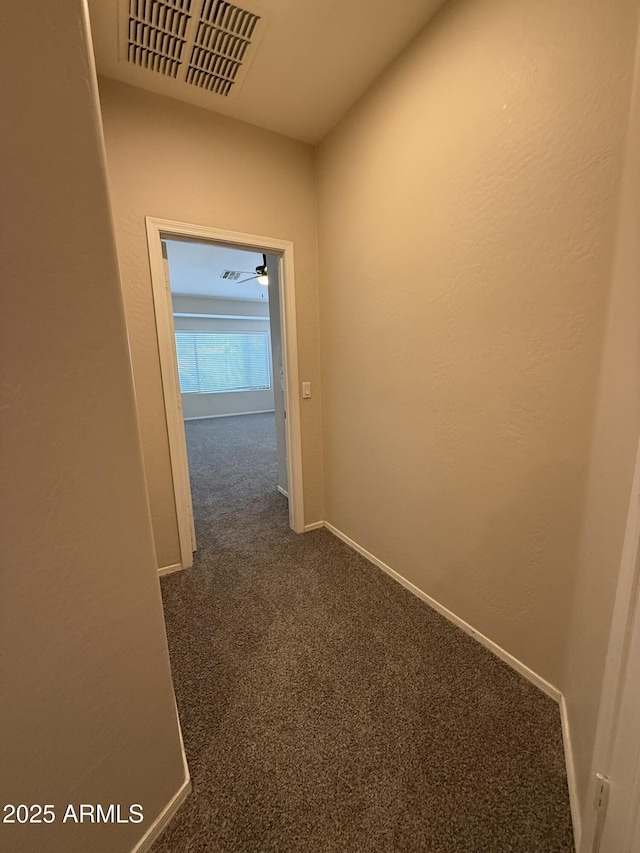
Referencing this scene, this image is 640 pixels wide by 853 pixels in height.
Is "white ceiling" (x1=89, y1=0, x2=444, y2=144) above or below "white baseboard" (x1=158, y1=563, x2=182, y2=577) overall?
above

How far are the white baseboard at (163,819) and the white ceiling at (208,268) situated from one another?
342 cm

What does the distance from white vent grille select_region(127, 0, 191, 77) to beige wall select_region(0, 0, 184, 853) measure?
4.06 ft

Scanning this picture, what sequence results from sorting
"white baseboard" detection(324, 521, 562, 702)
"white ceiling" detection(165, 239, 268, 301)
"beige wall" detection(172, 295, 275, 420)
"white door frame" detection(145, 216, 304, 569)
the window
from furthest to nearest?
the window
"beige wall" detection(172, 295, 275, 420)
"white ceiling" detection(165, 239, 268, 301)
"white door frame" detection(145, 216, 304, 569)
"white baseboard" detection(324, 521, 562, 702)

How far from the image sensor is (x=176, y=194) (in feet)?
6.38

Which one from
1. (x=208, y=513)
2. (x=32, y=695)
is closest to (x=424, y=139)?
(x=32, y=695)

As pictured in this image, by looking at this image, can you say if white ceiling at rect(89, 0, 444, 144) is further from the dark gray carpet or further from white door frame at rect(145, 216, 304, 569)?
the dark gray carpet

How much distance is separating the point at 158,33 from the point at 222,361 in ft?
21.6

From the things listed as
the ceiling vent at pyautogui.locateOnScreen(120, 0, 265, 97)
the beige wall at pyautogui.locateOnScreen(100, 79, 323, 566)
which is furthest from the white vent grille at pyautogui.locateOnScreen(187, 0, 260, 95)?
the beige wall at pyautogui.locateOnScreen(100, 79, 323, 566)

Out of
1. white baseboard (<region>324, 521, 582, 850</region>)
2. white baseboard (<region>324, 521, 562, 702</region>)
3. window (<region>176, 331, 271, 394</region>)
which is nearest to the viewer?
white baseboard (<region>324, 521, 582, 850</region>)

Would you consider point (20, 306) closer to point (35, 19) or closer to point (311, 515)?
point (35, 19)

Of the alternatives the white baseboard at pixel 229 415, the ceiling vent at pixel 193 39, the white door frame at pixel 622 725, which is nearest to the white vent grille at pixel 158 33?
the ceiling vent at pixel 193 39

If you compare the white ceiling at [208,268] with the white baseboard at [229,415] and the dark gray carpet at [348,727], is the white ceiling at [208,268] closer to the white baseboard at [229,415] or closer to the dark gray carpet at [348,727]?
the white baseboard at [229,415]

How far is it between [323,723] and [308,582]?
0.85 metres

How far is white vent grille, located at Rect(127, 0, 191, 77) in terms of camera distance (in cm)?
138
